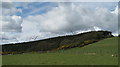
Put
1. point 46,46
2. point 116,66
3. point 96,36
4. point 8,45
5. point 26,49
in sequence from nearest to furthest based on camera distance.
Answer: point 116,66 < point 96,36 < point 46,46 < point 26,49 < point 8,45

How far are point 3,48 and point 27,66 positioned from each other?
350ft

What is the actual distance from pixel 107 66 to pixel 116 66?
49.5 inches

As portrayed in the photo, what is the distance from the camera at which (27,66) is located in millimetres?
26156

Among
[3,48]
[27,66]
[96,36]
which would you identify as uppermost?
[27,66]

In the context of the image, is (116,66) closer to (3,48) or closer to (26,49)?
(26,49)

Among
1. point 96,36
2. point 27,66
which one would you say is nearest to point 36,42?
point 96,36

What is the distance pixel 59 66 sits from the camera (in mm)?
24828

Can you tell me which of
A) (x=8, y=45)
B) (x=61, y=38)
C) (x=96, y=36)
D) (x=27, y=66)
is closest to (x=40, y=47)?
(x=61, y=38)

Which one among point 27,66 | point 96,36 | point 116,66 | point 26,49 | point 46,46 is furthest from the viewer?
point 26,49

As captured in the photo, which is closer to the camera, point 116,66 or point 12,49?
point 116,66

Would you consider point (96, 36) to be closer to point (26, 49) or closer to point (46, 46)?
point (46, 46)

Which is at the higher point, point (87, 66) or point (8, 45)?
point (87, 66)

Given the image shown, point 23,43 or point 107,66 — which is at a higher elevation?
point 107,66

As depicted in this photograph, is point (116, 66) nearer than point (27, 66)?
Yes
